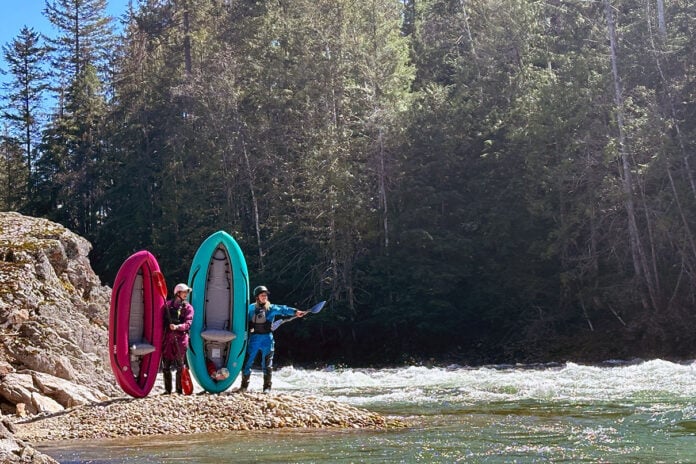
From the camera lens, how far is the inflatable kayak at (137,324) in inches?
423

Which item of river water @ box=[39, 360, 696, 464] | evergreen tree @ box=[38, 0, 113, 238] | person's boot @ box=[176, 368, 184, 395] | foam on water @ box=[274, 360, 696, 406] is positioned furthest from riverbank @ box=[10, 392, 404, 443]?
evergreen tree @ box=[38, 0, 113, 238]

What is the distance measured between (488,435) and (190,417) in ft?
9.95

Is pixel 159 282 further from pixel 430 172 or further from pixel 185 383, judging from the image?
pixel 430 172

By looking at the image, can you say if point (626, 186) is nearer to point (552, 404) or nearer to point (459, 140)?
Answer: point (459, 140)

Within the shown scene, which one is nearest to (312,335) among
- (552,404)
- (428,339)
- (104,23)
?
(428,339)

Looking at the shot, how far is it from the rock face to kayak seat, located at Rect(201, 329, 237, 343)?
4.95ft

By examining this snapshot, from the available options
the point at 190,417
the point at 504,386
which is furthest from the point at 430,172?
the point at 190,417

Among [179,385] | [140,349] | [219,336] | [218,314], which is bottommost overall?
[179,385]

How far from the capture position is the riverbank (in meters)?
9.54

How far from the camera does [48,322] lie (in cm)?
1229

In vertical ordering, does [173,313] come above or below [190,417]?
above

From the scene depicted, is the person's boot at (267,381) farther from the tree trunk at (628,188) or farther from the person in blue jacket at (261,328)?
the tree trunk at (628,188)

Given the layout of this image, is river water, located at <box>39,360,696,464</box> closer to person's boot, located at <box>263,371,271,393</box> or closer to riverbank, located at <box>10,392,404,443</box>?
riverbank, located at <box>10,392,404,443</box>

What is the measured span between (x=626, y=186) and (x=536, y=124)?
130 inches
